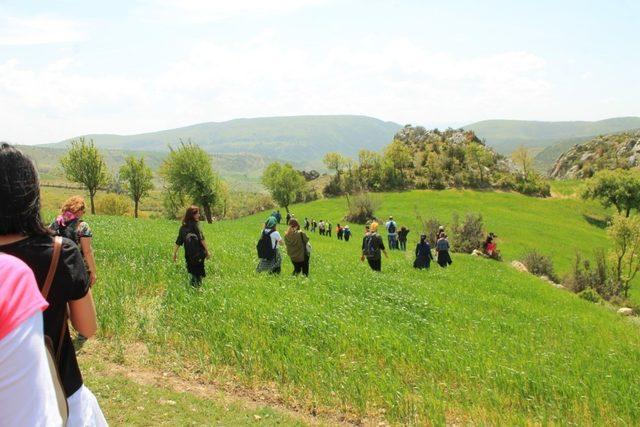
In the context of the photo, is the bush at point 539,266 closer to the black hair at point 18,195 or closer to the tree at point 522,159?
the black hair at point 18,195

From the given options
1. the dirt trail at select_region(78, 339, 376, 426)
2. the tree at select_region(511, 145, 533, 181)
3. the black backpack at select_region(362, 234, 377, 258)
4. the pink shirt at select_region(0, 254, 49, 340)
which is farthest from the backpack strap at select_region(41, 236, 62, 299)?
the tree at select_region(511, 145, 533, 181)

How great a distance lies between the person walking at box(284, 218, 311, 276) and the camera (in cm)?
1570

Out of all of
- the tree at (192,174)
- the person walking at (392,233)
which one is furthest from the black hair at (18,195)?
the tree at (192,174)

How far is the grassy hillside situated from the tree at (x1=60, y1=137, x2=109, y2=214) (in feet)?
147

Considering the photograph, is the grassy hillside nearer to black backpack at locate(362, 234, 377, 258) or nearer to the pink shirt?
black backpack at locate(362, 234, 377, 258)

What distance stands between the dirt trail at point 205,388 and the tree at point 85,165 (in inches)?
2058

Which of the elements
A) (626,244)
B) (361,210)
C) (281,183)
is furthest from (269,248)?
(281,183)

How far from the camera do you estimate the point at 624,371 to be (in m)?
10.3

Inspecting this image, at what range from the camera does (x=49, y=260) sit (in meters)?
3.05

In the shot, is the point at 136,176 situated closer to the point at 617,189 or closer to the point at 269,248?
the point at 269,248

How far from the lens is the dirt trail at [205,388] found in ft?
25.2

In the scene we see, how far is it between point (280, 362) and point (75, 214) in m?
4.83

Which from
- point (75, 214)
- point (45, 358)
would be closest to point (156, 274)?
point (75, 214)

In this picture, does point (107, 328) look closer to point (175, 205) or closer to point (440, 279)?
point (440, 279)
